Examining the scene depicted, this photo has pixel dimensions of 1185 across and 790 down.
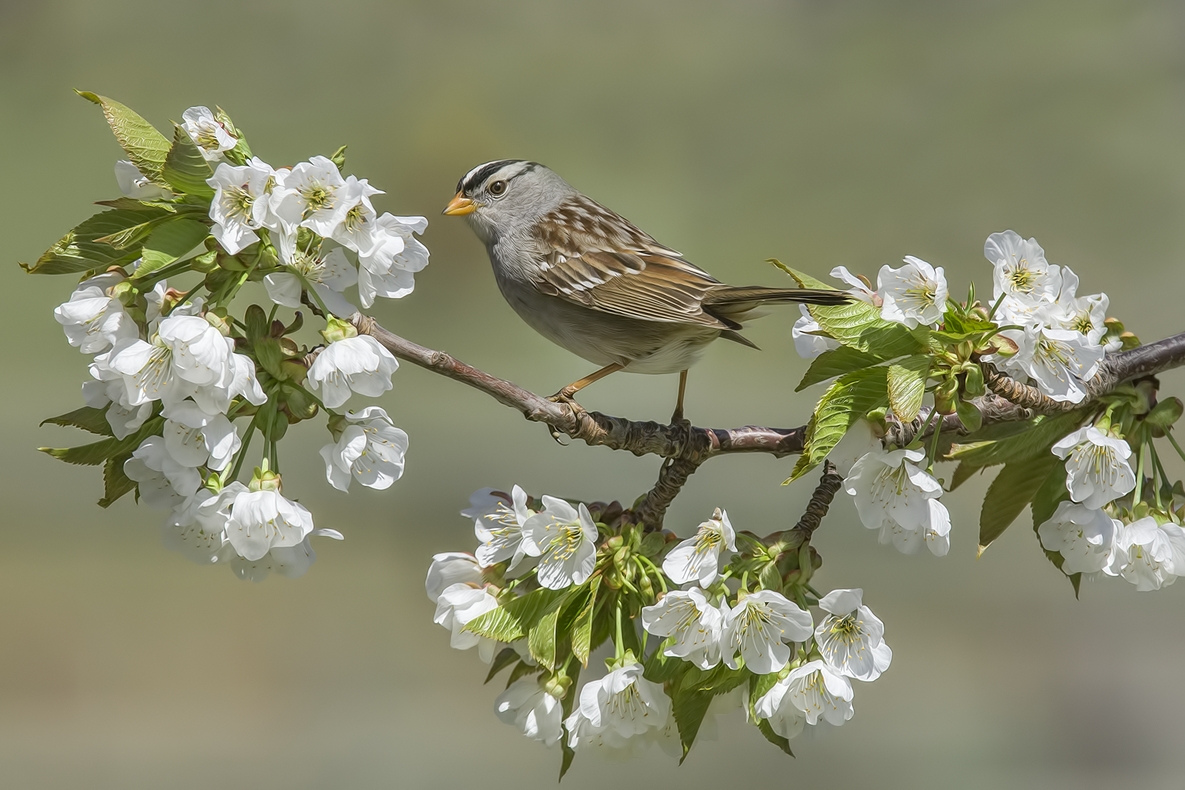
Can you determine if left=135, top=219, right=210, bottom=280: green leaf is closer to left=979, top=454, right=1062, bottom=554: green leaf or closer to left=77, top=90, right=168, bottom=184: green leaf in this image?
left=77, top=90, right=168, bottom=184: green leaf

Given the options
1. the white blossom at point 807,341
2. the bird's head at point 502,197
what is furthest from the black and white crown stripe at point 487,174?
the white blossom at point 807,341

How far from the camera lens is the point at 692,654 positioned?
68cm

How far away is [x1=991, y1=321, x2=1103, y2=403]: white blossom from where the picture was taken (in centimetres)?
65

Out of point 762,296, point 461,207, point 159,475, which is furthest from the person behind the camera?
point 461,207

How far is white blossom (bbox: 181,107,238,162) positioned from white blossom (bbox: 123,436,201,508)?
197 millimetres

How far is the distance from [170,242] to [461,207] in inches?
33.1

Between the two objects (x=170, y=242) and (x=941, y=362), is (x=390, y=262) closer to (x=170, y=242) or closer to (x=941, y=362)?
(x=170, y=242)

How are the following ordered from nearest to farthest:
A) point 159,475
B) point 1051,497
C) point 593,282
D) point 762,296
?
1. point 159,475
2. point 1051,497
3. point 762,296
4. point 593,282

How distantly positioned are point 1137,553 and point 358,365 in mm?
605

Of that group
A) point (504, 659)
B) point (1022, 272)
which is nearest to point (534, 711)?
point (504, 659)

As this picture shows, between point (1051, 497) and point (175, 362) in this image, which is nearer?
point (175, 362)

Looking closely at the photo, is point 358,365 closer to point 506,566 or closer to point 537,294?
point 506,566

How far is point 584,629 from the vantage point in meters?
0.71

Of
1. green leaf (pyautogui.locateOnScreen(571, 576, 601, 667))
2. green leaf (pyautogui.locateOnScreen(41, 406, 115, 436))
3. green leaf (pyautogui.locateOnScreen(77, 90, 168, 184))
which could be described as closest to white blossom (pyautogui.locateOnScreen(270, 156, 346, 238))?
green leaf (pyautogui.locateOnScreen(77, 90, 168, 184))
